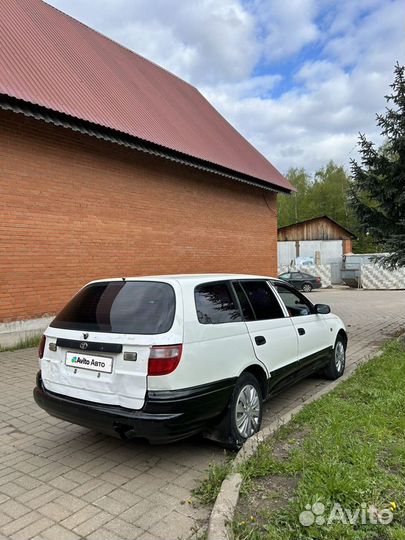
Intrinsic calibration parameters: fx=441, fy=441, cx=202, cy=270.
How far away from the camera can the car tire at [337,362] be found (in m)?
6.08

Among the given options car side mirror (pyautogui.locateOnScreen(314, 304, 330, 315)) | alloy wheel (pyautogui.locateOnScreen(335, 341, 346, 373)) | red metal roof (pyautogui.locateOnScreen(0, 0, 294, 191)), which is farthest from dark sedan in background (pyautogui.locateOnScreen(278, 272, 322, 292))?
car side mirror (pyautogui.locateOnScreen(314, 304, 330, 315))

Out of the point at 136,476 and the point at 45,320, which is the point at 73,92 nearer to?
the point at 45,320

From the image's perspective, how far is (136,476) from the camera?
11.3ft

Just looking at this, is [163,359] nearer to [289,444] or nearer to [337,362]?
[289,444]

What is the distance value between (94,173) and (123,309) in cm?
683

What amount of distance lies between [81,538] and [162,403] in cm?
96

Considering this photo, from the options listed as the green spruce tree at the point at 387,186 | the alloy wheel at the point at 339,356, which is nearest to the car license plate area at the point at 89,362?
the alloy wheel at the point at 339,356

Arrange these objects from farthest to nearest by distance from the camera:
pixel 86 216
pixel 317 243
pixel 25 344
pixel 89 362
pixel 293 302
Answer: pixel 317 243
pixel 86 216
pixel 25 344
pixel 293 302
pixel 89 362

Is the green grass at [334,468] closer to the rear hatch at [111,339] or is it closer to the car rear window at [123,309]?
the rear hatch at [111,339]

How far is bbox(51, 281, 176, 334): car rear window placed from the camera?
3457 mm

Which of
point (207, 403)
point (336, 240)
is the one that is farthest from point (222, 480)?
point (336, 240)

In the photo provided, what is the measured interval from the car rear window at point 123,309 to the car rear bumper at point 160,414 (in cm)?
52

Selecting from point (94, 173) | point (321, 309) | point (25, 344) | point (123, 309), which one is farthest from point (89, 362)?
point (94, 173)

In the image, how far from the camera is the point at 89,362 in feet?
11.6
